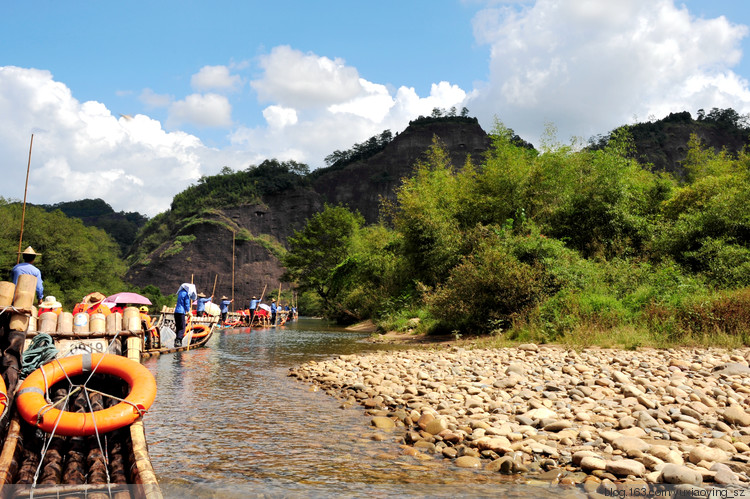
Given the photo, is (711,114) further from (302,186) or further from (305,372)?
(305,372)

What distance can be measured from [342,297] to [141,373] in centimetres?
3090

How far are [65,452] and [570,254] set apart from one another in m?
14.5

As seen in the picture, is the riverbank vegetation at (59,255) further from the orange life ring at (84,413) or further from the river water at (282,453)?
the orange life ring at (84,413)

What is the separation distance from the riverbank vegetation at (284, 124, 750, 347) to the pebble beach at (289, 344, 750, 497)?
2.23 metres

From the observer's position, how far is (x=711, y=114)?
274ft

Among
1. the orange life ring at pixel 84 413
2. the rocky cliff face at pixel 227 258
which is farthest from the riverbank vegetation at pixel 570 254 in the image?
the rocky cliff face at pixel 227 258

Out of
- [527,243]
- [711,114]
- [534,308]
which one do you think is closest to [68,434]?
[534,308]

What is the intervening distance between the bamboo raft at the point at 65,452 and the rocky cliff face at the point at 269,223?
186 feet

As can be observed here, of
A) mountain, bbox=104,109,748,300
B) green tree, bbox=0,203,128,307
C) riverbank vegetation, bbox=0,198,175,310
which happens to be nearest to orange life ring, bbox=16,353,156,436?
riverbank vegetation, bbox=0,198,175,310

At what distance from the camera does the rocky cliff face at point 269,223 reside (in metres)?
74.4

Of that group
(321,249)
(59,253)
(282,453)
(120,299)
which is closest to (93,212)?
(59,253)

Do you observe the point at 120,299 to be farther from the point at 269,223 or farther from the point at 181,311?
the point at 269,223

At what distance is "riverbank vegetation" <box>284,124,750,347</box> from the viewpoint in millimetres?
11195

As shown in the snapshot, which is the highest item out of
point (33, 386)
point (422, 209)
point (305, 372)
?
point (422, 209)
